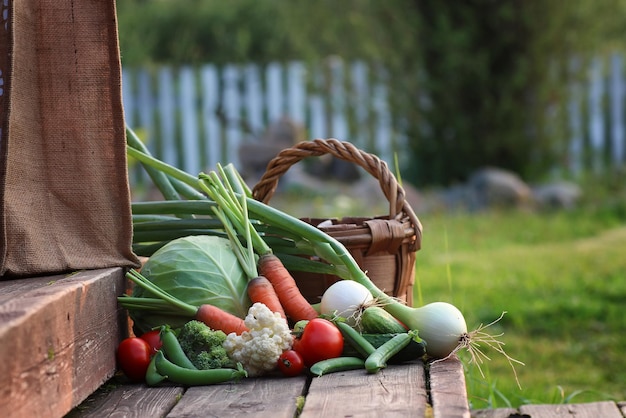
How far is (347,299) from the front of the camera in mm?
2234

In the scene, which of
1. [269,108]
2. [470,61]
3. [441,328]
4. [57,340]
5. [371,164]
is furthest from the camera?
[269,108]

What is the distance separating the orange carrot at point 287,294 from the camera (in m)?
2.33

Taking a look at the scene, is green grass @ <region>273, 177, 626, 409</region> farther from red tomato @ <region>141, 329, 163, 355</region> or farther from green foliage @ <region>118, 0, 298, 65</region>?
green foliage @ <region>118, 0, 298, 65</region>

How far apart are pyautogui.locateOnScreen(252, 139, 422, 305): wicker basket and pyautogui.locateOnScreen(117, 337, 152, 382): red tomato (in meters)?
0.58

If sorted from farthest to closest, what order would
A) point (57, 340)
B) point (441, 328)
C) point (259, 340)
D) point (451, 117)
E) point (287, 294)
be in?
point (451, 117), point (287, 294), point (441, 328), point (259, 340), point (57, 340)

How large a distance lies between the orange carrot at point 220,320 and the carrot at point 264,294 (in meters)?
0.08

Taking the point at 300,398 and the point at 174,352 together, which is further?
the point at 174,352

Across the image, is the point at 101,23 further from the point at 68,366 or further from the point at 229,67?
the point at 229,67

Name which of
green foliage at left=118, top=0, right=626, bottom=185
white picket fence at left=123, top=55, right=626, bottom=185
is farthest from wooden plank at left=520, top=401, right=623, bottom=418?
white picket fence at left=123, top=55, right=626, bottom=185

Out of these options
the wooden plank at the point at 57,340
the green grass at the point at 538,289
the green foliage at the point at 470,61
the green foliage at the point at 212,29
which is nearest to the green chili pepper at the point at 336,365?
the wooden plank at the point at 57,340

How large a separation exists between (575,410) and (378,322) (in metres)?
1.06

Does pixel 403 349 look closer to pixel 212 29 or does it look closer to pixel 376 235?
pixel 376 235

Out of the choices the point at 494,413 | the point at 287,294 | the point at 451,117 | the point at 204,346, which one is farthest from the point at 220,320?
the point at 451,117

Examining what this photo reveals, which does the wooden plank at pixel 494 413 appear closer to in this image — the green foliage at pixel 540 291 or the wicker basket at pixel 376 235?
the green foliage at pixel 540 291
